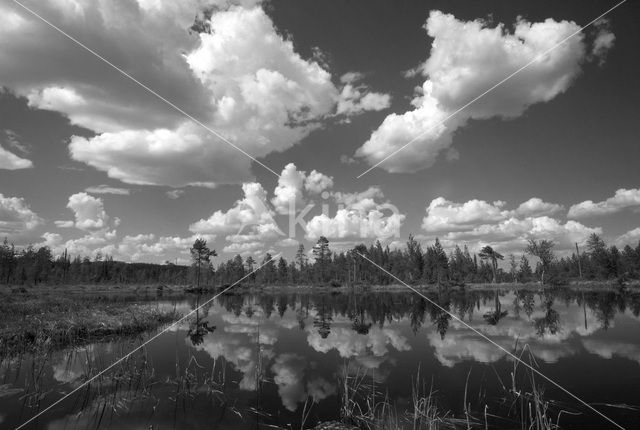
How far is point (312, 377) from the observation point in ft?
49.5

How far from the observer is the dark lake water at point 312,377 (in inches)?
418

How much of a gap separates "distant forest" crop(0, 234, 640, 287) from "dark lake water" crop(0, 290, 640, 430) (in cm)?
6088

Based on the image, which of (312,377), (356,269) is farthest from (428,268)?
(312,377)

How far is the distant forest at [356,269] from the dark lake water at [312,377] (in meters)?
60.9

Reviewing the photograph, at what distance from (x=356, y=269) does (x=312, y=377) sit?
4097 inches

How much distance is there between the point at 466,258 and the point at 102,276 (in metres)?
141

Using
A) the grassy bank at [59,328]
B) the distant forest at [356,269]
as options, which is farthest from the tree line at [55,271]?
the grassy bank at [59,328]

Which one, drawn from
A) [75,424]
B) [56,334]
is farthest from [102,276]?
[75,424]

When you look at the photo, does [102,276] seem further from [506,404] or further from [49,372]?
[506,404]

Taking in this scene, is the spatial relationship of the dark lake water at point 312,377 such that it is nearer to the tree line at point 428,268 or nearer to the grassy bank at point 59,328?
the grassy bank at point 59,328

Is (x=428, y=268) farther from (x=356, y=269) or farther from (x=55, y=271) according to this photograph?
(x=55, y=271)

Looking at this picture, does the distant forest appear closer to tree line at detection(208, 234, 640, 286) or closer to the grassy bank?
tree line at detection(208, 234, 640, 286)

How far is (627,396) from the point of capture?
12.2 metres

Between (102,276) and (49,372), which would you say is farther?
(102,276)
